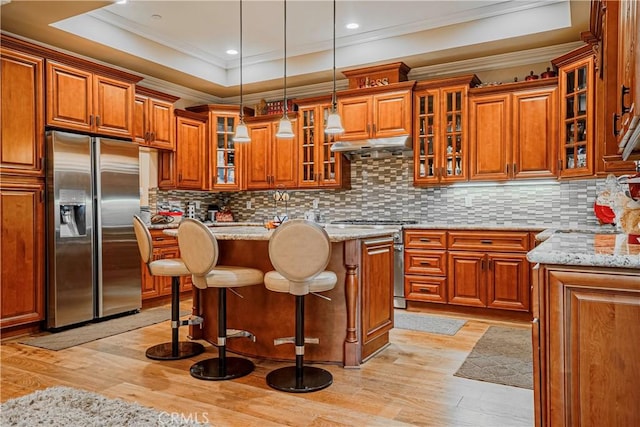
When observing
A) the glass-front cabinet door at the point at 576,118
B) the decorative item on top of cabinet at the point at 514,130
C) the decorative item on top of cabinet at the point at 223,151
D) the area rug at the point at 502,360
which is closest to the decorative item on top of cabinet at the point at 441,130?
the decorative item on top of cabinet at the point at 514,130

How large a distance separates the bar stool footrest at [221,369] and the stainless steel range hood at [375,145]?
3.08m

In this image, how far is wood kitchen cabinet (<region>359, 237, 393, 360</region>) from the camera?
3.36 meters

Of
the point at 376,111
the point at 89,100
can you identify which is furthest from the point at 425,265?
the point at 89,100

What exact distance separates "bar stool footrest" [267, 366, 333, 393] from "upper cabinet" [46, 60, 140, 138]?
3121mm

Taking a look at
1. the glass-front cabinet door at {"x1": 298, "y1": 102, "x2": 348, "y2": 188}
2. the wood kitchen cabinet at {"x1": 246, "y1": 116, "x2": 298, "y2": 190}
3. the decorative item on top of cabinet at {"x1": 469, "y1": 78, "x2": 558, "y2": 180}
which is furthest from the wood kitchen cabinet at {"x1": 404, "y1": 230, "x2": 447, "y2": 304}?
the wood kitchen cabinet at {"x1": 246, "y1": 116, "x2": 298, "y2": 190}

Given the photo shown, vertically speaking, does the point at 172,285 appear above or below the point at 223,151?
below

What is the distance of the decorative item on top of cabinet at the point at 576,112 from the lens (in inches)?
172

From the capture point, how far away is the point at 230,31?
524cm

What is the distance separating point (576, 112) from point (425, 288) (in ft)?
7.54

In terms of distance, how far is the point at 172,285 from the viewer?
11.6ft

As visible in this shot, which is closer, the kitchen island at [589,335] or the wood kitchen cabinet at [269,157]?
the kitchen island at [589,335]

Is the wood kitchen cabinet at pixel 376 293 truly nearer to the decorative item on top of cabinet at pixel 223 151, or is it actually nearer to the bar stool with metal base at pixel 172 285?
the bar stool with metal base at pixel 172 285

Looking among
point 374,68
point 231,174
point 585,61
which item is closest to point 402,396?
point 585,61

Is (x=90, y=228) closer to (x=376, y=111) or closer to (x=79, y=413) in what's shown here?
(x=79, y=413)
